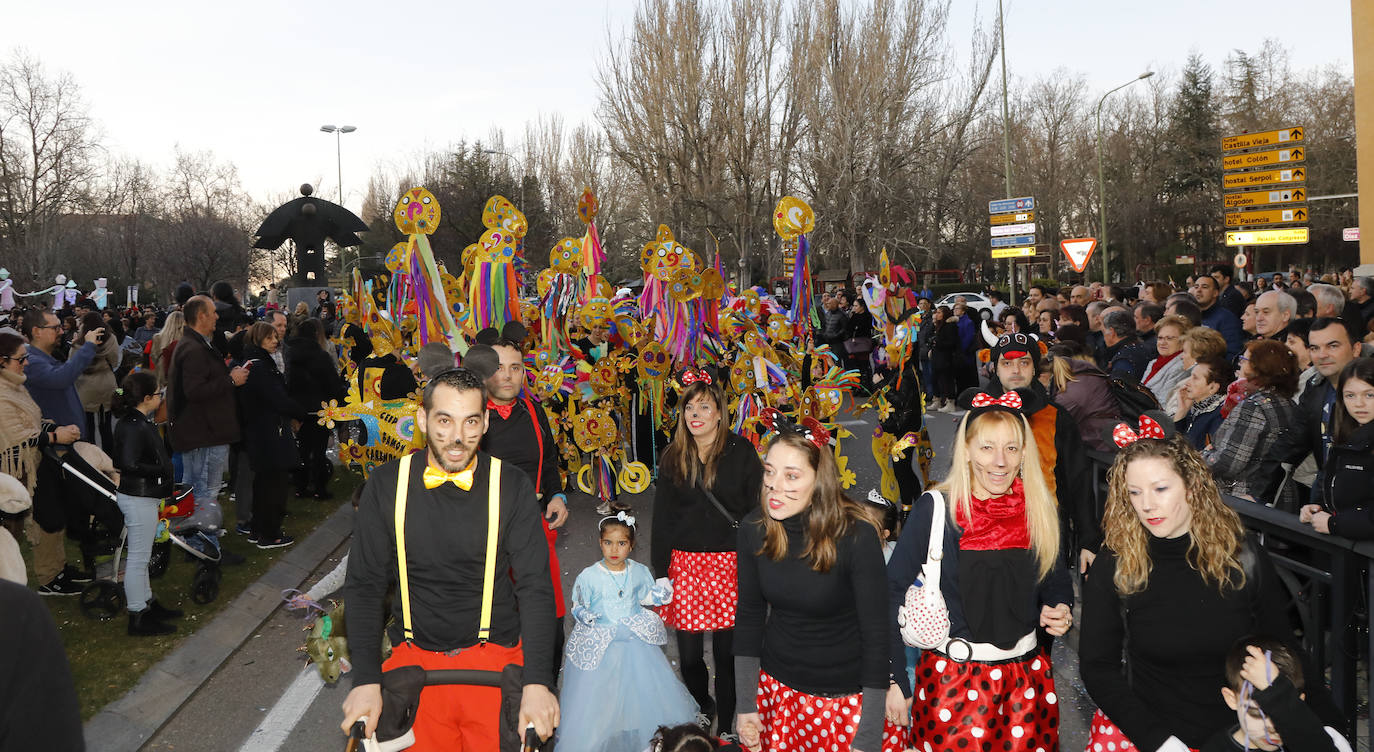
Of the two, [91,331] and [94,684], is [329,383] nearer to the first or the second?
[91,331]

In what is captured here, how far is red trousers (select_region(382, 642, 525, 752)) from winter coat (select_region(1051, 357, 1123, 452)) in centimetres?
424

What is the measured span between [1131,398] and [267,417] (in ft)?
21.0

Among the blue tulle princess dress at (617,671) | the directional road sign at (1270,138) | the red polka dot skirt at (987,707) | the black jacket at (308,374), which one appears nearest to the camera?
the red polka dot skirt at (987,707)

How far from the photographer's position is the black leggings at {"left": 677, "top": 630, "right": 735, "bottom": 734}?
4355 millimetres

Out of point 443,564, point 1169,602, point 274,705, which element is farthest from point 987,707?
point 274,705

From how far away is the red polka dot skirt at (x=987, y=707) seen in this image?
301 centimetres

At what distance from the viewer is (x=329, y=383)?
942 cm

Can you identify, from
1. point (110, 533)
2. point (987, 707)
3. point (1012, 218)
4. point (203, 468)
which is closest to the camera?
point (987, 707)

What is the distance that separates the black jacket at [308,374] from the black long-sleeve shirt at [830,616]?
695cm

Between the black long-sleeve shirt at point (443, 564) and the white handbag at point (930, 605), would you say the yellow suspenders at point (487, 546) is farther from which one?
the white handbag at point (930, 605)

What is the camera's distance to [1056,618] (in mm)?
3098

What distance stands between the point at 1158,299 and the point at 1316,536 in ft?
24.6

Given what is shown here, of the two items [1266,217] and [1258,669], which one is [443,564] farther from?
[1266,217]

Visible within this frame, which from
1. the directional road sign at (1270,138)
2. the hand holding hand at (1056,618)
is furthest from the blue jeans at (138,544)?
the directional road sign at (1270,138)
